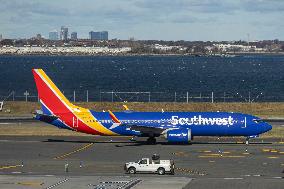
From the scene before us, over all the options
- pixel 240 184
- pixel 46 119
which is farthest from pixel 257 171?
pixel 46 119

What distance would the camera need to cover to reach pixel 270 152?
3029 inches

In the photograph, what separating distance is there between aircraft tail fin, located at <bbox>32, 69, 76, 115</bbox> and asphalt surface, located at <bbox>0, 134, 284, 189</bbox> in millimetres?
3984

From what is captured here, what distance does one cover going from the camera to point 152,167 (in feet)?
206

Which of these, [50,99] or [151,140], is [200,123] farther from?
[50,99]

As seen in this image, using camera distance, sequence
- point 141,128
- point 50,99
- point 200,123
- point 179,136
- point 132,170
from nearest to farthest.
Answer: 1. point 132,170
2. point 179,136
3. point 200,123
4. point 141,128
5. point 50,99

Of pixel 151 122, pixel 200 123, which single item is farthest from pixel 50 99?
pixel 200 123

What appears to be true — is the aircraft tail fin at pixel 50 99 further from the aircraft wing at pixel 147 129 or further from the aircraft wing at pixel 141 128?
the aircraft wing at pixel 147 129

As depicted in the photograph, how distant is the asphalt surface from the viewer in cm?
5831

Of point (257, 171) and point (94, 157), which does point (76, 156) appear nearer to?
point (94, 157)

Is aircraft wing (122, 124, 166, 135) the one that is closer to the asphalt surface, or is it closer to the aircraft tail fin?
the asphalt surface

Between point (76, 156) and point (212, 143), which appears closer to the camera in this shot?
point (76, 156)

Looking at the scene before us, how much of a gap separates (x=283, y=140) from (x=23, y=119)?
1696 inches

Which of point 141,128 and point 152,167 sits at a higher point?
point 141,128

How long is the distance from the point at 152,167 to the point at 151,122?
22.6m
